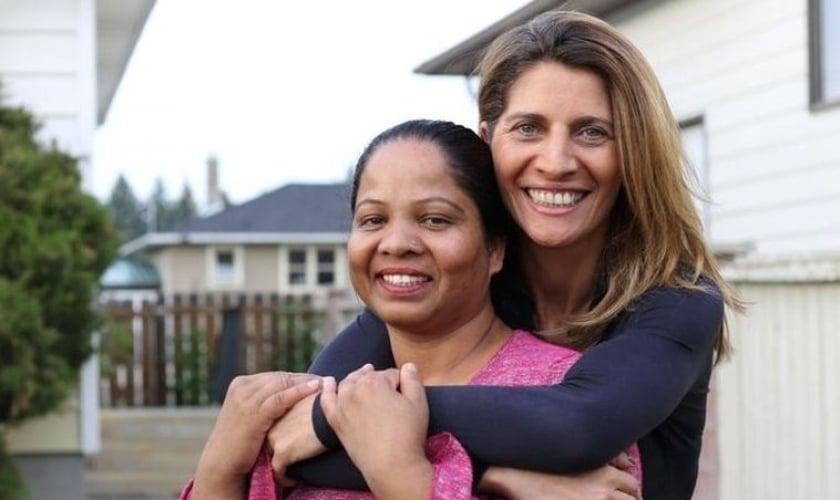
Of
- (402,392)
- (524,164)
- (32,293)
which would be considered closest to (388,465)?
(402,392)

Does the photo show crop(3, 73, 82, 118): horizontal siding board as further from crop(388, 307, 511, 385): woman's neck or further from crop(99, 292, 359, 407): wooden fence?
crop(99, 292, 359, 407): wooden fence

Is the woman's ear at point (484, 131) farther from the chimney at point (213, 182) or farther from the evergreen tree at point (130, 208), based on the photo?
the evergreen tree at point (130, 208)

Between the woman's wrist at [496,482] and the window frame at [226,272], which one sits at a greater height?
the woman's wrist at [496,482]

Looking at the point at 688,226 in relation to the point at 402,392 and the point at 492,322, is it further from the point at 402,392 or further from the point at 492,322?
the point at 402,392

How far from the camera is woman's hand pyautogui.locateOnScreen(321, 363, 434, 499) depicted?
7.38 feet

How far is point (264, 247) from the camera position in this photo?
147ft

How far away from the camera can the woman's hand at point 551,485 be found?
2289mm

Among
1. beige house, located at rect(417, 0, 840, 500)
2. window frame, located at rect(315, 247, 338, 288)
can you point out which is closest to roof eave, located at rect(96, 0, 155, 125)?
beige house, located at rect(417, 0, 840, 500)

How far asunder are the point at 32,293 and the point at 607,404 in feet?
20.0

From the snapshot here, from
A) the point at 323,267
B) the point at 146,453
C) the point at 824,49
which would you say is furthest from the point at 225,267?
the point at 824,49

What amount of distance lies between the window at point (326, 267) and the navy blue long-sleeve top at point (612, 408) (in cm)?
4105

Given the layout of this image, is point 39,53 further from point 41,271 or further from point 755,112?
point 755,112

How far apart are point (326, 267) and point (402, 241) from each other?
136 feet

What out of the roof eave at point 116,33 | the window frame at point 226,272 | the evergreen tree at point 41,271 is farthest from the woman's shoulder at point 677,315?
the window frame at point 226,272
